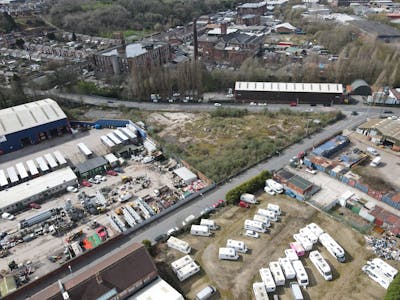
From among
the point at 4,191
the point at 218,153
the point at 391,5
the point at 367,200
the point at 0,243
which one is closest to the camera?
the point at 0,243

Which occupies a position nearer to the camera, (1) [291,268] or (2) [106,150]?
(1) [291,268]

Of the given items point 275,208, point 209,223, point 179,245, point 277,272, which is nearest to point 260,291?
point 277,272

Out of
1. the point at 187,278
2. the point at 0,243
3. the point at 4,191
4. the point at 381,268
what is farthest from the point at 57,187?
the point at 381,268

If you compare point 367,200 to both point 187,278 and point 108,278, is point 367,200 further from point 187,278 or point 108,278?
point 108,278

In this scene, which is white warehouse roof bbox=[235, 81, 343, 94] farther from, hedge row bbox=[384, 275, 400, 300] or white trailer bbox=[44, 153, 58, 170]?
hedge row bbox=[384, 275, 400, 300]

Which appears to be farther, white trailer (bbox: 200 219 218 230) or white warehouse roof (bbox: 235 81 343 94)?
white warehouse roof (bbox: 235 81 343 94)

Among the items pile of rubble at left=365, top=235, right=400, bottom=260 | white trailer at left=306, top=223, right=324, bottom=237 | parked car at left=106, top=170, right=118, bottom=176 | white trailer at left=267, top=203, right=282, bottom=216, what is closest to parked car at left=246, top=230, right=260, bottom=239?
white trailer at left=267, top=203, right=282, bottom=216
